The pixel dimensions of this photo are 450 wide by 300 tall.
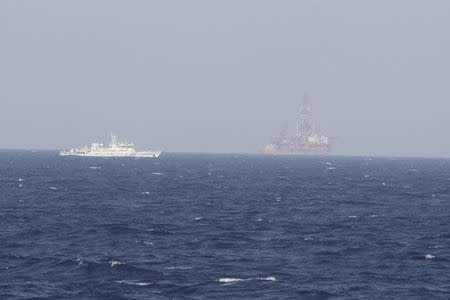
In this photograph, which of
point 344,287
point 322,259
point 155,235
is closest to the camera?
point 344,287

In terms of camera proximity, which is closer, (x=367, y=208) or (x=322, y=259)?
(x=322, y=259)

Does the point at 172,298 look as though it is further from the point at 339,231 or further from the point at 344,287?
the point at 339,231

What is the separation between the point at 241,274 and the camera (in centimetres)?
4322

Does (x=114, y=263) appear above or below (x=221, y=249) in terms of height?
below

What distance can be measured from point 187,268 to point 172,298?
7.83 m

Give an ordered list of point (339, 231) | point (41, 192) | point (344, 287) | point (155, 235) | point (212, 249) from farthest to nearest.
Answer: point (41, 192), point (339, 231), point (155, 235), point (212, 249), point (344, 287)

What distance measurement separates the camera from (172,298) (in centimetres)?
3709

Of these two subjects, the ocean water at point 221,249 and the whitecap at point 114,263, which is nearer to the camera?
the ocean water at point 221,249

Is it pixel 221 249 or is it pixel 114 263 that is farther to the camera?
pixel 221 249

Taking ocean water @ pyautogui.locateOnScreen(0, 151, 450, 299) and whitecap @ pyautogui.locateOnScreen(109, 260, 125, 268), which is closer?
ocean water @ pyautogui.locateOnScreen(0, 151, 450, 299)

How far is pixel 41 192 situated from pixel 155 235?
173ft

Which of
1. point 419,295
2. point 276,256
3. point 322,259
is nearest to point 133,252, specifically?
point 276,256

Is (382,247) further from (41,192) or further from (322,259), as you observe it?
(41,192)

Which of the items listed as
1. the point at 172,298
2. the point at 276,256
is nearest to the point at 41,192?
the point at 276,256
